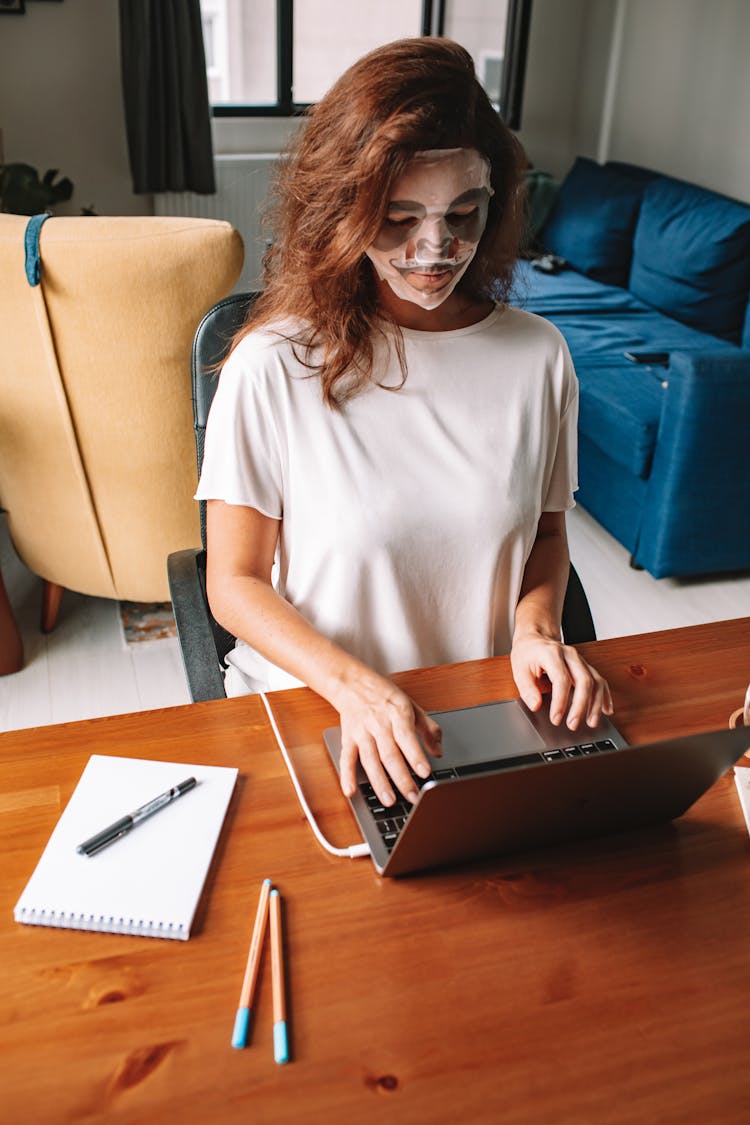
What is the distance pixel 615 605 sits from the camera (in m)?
Answer: 2.54

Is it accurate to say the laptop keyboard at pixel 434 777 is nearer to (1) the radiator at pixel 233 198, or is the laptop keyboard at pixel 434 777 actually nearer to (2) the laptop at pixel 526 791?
(2) the laptop at pixel 526 791

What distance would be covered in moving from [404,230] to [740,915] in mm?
742

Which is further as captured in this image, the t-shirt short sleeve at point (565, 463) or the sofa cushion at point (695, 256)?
the sofa cushion at point (695, 256)

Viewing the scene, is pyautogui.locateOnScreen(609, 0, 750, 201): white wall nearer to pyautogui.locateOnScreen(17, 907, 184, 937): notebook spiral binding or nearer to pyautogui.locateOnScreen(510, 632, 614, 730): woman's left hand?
pyautogui.locateOnScreen(510, 632, 614, 730): woman's left hand

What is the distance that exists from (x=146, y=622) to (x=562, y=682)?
1.67 meters

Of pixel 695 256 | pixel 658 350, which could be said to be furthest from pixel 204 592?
pixel 695 256

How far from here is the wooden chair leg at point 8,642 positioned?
212 centimetres

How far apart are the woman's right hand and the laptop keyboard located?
11mm

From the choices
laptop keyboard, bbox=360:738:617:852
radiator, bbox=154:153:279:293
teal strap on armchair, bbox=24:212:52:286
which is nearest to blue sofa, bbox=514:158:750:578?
laptop keyboard, bbox=360:738:617:852

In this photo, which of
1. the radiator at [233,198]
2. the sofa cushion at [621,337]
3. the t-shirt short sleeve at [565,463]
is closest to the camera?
the t-shirt short sleeve at [565,463]

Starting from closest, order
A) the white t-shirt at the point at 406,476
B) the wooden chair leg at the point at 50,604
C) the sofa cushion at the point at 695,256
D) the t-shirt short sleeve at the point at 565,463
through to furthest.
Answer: the white t-shirt at the point at 406,476 < the t-shirt short sleeve at the point at 565,463 < the wooden chair leg at the point at 50,604 < the sofa cushion at the point at 695,256

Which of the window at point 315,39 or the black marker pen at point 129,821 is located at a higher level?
the window at point 315,39

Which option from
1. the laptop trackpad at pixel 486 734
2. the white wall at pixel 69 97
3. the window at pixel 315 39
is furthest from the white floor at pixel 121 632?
the window at pixel 315 39

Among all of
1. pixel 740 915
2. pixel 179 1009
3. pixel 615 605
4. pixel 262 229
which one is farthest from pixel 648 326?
pixel 179 1009
